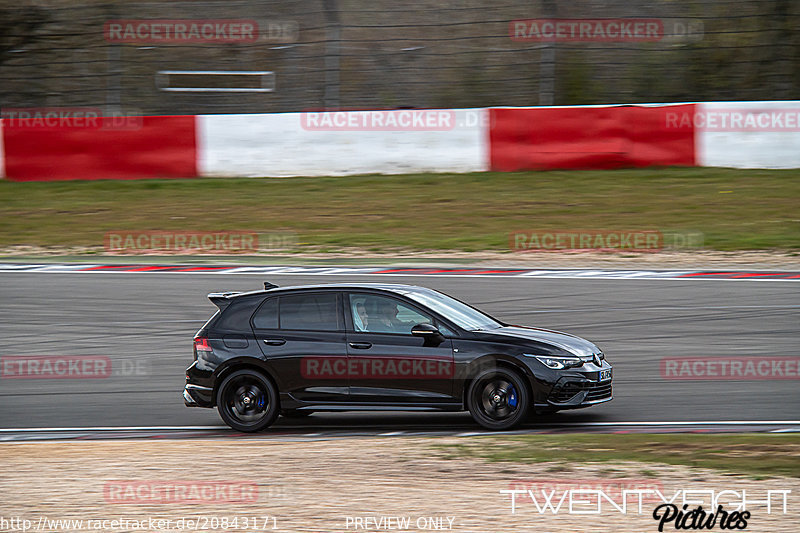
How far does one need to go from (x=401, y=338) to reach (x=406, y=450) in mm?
1620

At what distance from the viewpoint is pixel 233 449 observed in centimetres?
770

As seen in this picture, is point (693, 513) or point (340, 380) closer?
point (693, 513)

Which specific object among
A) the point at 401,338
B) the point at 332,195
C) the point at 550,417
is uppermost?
the point at 332,195

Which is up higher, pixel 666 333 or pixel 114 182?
pixel 114 182

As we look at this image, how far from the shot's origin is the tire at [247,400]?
886 cm

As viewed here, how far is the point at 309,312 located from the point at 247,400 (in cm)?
93

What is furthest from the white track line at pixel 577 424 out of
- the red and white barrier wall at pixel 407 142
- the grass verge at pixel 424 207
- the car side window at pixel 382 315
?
the red and white barrier wall at pixel 407 142

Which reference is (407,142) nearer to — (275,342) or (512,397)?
(275,342)

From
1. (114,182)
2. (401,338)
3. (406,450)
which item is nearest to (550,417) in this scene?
(401,338)

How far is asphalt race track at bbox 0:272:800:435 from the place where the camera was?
924 cm

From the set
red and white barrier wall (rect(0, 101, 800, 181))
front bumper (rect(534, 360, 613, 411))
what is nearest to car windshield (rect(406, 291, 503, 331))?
front bumper (rect(534, 360, 613, 411))

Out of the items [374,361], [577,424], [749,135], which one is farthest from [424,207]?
[577,424]

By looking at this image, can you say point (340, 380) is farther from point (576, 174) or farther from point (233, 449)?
point (576, 174)

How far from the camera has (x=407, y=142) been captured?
19.5 meters
